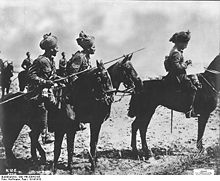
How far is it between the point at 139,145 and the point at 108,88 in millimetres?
637

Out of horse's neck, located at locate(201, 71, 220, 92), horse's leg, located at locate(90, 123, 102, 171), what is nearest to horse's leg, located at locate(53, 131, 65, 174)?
horse's leg, located at locate(90, 123, 102, 171)

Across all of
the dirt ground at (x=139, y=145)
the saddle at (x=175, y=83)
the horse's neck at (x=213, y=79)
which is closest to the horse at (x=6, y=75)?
the dirt ground at (x=139, y=145)

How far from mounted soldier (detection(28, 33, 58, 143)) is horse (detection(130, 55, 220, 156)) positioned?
73 cm

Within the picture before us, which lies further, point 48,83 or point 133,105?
point 133,105

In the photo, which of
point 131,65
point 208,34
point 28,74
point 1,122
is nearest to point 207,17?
point 208,34

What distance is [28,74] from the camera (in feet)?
16.0

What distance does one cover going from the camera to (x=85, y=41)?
503 cm

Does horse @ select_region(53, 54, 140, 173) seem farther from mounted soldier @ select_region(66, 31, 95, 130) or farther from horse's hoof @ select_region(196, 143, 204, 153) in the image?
horse's hoof @ select_region(196, 143, 204, 153)

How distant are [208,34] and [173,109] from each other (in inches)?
27.1

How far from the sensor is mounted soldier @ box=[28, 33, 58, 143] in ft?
15.9

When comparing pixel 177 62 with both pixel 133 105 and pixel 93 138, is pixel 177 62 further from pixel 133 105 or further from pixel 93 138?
pixel 93 138

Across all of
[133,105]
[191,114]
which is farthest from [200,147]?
[133,105]

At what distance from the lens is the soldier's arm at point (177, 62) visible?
5160 mm

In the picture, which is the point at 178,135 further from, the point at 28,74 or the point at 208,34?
the point at 28,74
